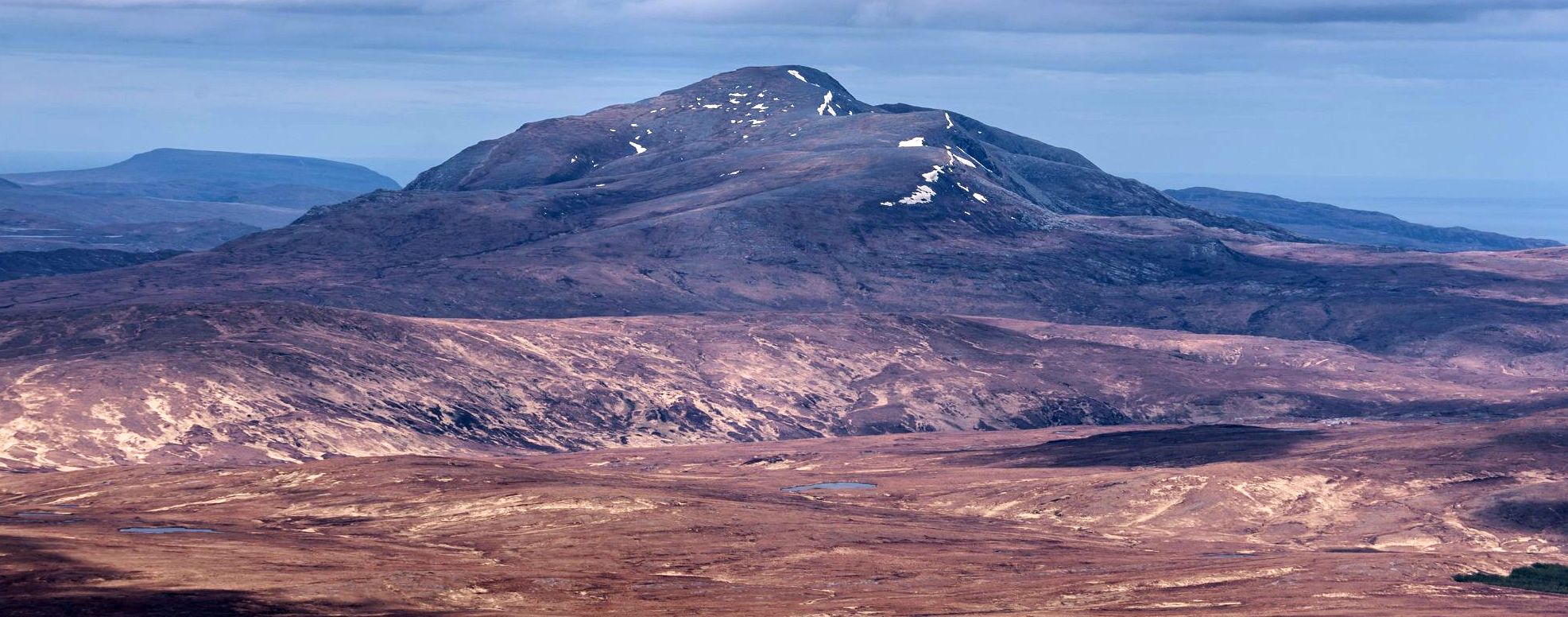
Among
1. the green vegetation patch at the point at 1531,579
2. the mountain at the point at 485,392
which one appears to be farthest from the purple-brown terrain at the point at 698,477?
the green vegetation patch at the point at 1531,579

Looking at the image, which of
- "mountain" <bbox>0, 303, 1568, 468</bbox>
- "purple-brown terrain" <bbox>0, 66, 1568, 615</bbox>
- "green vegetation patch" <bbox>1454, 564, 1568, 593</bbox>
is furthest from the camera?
"mountain" <bbox>0, 303, 1568, 468</bbox>

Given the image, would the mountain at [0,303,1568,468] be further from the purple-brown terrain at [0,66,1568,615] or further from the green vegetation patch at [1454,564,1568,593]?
the green vegetation patch at [1454,564,1568,593]

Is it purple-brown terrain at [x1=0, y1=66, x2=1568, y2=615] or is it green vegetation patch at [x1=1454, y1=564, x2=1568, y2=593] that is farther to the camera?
green vegetation patch at [x1=1454, y1=564, x2=1568, y2=593]

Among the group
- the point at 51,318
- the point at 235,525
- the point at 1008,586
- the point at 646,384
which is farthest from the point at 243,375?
the point at 1008,586

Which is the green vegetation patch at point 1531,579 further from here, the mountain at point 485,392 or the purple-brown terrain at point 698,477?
the mountain at point 485,392

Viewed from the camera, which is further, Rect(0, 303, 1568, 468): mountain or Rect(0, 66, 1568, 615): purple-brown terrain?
Rect(0, 303, 1568, 468): mountain

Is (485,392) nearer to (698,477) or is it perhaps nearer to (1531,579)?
(698,477)

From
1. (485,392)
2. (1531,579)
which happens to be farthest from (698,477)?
(1531,579)

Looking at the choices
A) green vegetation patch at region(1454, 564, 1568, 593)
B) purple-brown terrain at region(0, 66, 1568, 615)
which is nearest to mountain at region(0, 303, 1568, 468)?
purple-brown terrain at region(0, 66, 1568, 615)

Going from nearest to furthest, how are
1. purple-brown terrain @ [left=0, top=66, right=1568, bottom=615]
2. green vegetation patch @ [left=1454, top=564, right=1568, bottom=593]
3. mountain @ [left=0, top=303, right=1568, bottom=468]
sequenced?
1. purple-brown terrain @ [left=0, top=66, right=1568, bottom=615]
2. green vegetation patch @ [left=1454, top=564, right=1568, bottom=593]
3. mountain @ [left=0, top=303, right=1568, bottom=468]
